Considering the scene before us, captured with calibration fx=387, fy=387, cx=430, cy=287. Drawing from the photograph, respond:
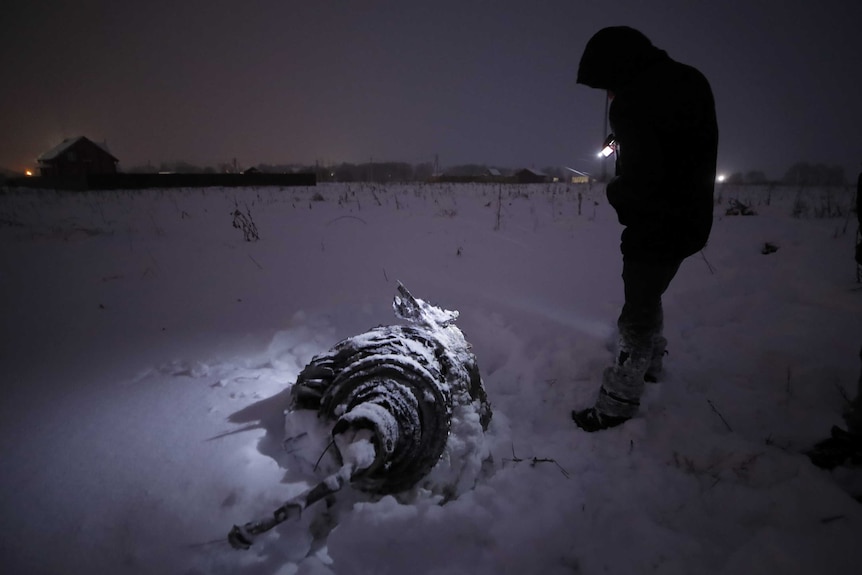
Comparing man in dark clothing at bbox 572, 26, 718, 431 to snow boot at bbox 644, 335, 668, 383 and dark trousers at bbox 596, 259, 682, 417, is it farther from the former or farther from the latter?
snow boot at bbox 644, 335, 668, 383

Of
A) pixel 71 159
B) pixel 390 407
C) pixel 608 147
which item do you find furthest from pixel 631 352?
pixel 71 159

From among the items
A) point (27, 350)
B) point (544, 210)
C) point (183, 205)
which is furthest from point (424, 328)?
point (183, 205)

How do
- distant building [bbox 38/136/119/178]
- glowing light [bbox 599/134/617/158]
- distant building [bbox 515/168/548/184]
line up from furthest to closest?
distant building [bbox 515/168/548/184], distant building [bbox 38/136/119/178], glowing light [bbox 599/134/617/158]

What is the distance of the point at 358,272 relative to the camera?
14.3 feet

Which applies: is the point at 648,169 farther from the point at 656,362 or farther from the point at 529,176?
the point at 529,176

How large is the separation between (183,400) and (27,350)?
1.43 meters

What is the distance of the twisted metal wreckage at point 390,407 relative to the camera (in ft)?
4.73

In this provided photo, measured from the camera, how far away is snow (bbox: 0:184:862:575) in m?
1.38

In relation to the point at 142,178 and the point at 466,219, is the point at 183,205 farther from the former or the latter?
the point at 142,178

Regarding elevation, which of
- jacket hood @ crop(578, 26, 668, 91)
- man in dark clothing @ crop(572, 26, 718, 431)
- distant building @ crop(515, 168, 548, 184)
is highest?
distant building @ crop(515, 168, 548, 184)

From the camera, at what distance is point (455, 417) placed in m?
1.94

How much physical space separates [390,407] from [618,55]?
2.04m

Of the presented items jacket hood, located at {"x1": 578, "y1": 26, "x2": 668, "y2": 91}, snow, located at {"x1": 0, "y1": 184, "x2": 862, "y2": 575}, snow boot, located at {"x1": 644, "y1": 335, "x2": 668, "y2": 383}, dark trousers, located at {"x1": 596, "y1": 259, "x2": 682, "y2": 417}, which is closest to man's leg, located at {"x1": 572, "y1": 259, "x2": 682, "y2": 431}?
dark trousers, located at {"x1": 596, "y1": 259, "x2": 682, "y2": 417}

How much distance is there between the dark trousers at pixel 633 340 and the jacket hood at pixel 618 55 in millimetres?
969
